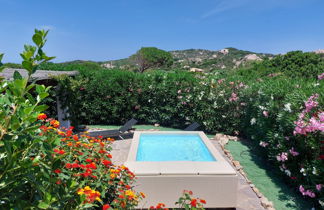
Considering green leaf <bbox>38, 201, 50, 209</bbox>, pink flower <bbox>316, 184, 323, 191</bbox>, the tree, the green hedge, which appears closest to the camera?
green leaf <bbox>38, 201, 50, 209</bbox>

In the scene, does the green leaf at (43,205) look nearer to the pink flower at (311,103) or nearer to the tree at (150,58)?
the pink flower at (311,103)

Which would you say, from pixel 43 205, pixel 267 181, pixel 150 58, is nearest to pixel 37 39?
pixel 43 205

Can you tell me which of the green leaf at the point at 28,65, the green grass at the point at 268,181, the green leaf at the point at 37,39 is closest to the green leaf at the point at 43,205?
the green leaf at the point at 28,65

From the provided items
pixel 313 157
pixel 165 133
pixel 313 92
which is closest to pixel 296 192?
pixel 313 157

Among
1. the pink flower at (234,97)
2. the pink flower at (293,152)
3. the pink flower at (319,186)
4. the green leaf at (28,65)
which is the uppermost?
the green leaf at (28,65)

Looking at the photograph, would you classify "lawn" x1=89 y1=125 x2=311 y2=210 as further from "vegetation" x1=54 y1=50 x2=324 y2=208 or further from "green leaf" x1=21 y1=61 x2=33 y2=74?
"green leaf" x1=21 y1=61 x2=33 y2=74

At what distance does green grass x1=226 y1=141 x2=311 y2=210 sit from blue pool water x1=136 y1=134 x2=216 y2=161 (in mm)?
1340

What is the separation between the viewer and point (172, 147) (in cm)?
854

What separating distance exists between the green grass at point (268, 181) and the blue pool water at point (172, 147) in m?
1.34

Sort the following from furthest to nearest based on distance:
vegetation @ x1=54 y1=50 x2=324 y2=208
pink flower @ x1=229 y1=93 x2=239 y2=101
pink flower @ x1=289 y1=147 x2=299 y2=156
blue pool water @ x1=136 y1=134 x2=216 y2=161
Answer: pink flower @ x1=229 y1=93 x2=239 y2=101
blue pool water @ x1=136 y1=134 x2=216 y2=161
pink flower @ x1=289 y1=147 x2=299 y2=156
vegetation @ x1=54 y1=50 x2=324 y2=208

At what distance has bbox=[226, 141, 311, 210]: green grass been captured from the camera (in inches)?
203

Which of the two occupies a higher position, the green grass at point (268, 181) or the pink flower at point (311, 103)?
the pink flower at point (311, 103)

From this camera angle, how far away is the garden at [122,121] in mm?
1392

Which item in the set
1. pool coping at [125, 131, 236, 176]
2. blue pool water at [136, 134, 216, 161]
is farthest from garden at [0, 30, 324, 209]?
blue pool water at [136, 134, 216, 161]
